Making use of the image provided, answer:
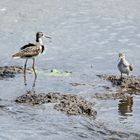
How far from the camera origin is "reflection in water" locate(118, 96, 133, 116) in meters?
16.9

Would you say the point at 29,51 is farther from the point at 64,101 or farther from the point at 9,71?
the point at 64,101

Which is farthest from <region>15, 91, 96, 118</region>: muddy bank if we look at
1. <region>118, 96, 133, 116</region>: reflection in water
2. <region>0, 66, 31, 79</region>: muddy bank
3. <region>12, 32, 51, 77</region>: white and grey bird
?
<region>12, 32, 51, 77</region>: white and grey bird

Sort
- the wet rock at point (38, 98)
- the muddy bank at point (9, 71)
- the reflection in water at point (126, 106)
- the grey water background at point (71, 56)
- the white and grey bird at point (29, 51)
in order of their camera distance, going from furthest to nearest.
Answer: the white and grey bird at point (29, 51)
the muddy bank at point (9, 71)
the reflection in water at point (126, 106)
the wet rock at point (38, 98)
the grey water background at point (71, 56)

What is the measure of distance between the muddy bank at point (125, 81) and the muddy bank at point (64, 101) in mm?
2488

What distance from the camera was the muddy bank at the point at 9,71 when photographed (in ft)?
65.6

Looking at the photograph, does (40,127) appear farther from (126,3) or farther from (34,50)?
(126,3)

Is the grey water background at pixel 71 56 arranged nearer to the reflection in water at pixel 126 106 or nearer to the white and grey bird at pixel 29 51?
the reflection in water at pixel 126 106

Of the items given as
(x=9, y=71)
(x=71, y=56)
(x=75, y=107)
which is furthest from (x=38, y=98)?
(x=71, y=56)

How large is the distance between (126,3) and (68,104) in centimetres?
1534

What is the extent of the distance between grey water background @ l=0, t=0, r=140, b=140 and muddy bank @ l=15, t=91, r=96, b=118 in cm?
27

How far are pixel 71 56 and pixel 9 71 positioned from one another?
11.8 feet

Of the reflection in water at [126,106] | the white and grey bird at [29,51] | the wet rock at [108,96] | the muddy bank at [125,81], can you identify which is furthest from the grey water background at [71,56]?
the white and grey bird at [29,51]

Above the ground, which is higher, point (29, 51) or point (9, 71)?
point (29, 51)

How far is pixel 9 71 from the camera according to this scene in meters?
20.3
